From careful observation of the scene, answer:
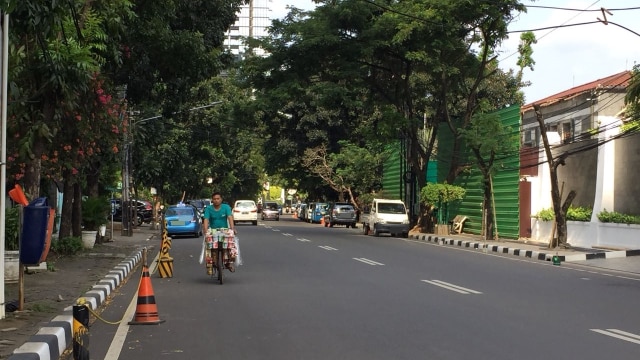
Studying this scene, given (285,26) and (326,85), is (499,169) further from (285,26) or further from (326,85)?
(285,26)

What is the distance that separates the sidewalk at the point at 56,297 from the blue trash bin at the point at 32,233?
27.1 inches

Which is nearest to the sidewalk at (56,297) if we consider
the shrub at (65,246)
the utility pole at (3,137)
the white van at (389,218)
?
→ the shrub at (65,246)

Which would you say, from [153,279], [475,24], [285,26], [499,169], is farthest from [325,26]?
[153,279]

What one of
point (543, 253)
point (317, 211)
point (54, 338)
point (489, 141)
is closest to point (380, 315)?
point (54, 338)

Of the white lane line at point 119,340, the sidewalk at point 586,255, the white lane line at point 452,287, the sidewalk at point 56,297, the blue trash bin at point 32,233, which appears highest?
the blue trash bin at point 32,233

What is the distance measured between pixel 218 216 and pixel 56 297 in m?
3.55

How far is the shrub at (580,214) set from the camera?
24469 mm

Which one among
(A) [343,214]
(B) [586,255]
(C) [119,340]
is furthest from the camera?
(A) [343,214]

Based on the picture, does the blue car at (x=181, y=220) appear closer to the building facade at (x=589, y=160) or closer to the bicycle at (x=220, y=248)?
the building facade at (x=589, y=160)

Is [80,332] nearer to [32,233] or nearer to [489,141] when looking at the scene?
[32,233]

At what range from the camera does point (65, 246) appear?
1709cm

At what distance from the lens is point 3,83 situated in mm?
7855

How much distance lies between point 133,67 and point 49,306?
981 cm

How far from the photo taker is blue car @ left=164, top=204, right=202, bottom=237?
2886 cm
